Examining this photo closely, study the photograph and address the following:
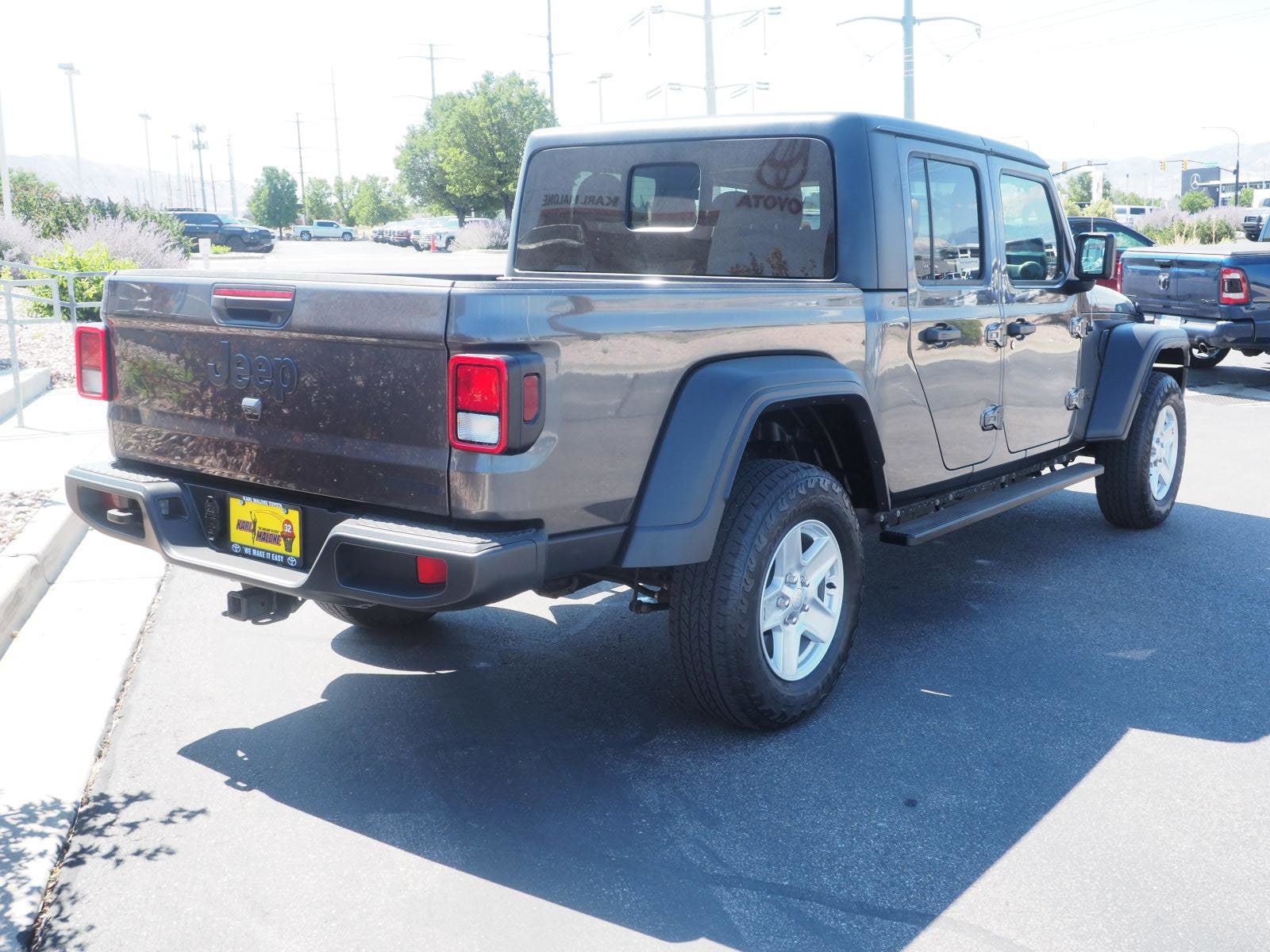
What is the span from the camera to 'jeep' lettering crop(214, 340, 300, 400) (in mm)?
3482

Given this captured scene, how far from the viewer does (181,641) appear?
16.5 feet

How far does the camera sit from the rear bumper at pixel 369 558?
10.2 feet

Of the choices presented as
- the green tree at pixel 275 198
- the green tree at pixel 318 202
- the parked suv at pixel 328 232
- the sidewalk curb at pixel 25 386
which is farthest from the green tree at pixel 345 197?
the sidewalk curb at pixel 25 386

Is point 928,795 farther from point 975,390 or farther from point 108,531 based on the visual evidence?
point 108,531

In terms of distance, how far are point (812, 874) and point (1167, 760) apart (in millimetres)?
1423

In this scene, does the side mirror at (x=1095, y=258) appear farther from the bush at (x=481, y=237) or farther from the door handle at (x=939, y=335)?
the bush at (x=481, y=237)

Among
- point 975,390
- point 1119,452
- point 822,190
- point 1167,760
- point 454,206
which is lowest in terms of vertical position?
point 1167,760

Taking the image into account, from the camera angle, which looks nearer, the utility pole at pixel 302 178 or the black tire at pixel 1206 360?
the black tire at pixel 1206 360

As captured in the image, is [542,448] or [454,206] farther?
[454,206]

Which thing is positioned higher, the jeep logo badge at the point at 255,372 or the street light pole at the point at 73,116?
the street light pole at the point at 73,116

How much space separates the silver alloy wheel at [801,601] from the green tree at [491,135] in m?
57.0

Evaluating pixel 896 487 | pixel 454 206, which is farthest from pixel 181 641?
pixel 454 206

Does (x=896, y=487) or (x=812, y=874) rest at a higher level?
(x=896, y=487)

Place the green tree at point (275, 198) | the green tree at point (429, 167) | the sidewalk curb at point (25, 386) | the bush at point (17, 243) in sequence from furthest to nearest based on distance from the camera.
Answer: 1. the green tree at point (275, 198)
2. the green tree at point (429, 167)
3. the bush at point (17, 243)
4. the sidewalk curb at point (25, 386)
